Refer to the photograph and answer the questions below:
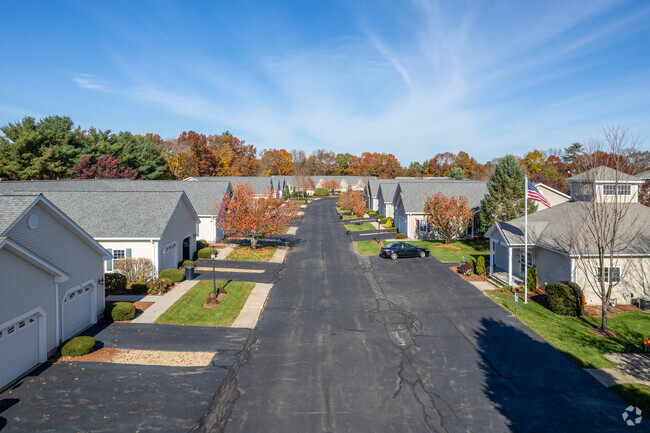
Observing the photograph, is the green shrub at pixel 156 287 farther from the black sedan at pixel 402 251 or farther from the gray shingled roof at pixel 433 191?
the gray shingled roof at pixel 433 191

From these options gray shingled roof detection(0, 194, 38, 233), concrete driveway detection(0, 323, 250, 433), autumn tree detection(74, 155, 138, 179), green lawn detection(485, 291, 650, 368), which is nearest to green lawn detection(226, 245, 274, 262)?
concrete driveway detection(0, 323, 250, 433)

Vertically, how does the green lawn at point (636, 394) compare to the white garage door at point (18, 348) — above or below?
below

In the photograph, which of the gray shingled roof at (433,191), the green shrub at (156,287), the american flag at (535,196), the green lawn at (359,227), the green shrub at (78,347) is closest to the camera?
the green shrub at (78,347)

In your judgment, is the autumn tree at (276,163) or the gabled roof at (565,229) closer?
the gabled roof at (565,229)

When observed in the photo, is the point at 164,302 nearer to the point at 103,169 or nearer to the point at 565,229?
the point at 565,229

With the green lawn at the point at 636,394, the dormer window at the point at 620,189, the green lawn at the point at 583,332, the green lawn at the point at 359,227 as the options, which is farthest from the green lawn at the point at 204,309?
the green lawn at the point at 359,227

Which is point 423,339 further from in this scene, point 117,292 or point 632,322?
point 117,292

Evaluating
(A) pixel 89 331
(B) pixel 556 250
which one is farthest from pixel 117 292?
(B) pixel 556 250
